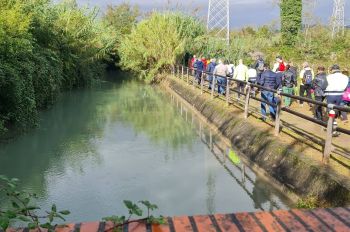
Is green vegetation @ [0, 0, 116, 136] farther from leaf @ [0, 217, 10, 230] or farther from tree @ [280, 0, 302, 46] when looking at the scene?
tree @ [280, 0, 302, 46]

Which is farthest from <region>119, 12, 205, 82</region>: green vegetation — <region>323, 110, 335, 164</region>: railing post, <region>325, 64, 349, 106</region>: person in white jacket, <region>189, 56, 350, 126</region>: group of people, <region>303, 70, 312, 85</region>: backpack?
<region>323, 110, 335, 164</region>: railing post

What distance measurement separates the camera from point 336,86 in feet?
31.8

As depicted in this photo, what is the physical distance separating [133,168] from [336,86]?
4.86m

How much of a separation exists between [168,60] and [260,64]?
56.8 ft

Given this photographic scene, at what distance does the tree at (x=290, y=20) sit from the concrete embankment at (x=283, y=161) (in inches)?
793

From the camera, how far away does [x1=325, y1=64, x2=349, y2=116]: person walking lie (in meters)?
9.66

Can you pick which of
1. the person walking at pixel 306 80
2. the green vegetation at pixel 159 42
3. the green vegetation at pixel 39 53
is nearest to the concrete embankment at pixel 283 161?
the person walking at pixel 306 80

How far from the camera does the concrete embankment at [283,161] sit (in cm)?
652

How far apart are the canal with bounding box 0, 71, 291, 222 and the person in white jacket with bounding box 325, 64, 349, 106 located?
2479 mm

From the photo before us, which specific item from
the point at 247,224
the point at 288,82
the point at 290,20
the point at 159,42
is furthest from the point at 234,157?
the point at 290,20

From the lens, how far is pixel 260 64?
16.0 meters

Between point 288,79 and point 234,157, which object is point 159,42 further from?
point 234,157

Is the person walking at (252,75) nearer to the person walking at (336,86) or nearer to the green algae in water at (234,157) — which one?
the green algae in water at (234,157)

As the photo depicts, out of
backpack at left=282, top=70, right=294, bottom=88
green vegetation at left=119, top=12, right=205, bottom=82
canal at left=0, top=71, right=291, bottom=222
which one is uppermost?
green vegetation at left=119, top=12, right=205, bottom=82
